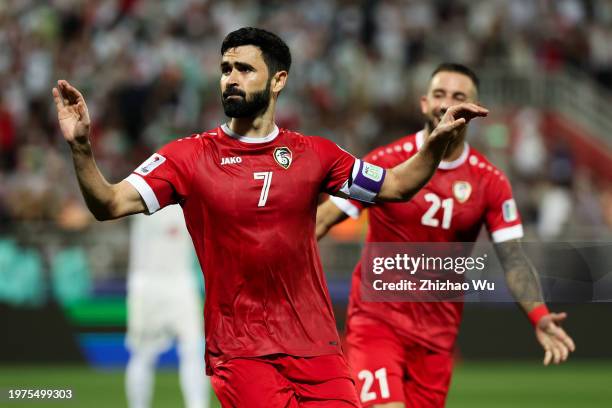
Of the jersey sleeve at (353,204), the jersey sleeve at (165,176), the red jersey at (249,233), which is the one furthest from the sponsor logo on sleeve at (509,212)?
the jersey sleeve at (165,176)

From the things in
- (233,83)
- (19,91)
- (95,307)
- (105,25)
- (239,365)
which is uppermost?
(105,25)

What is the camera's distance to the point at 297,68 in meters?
20.1

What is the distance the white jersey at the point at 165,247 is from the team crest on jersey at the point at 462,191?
4.72 metres

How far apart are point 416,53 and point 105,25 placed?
559 centimetres

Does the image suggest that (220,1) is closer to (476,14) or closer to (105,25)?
(105,25)

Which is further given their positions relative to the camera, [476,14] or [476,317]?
[476,14]

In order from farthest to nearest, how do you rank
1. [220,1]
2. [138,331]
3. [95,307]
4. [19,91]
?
1. [220,1]
2. [19,91]
3. [95,307]
4. [138,331]

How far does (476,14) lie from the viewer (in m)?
21.5

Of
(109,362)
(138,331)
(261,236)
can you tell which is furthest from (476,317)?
(261,236)

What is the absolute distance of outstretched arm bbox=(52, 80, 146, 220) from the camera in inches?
212

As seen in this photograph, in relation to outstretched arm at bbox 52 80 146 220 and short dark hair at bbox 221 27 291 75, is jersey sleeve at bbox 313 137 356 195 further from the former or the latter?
outstretched arm at bbox 52 80 146 220

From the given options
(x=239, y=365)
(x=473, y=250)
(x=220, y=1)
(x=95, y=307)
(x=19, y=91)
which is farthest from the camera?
(x=220, y=1)

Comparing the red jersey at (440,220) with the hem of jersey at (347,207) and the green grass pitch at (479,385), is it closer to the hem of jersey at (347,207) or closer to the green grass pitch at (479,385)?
the hem of jersey at (347,207)

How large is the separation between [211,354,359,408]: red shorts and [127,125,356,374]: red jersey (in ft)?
0.17
